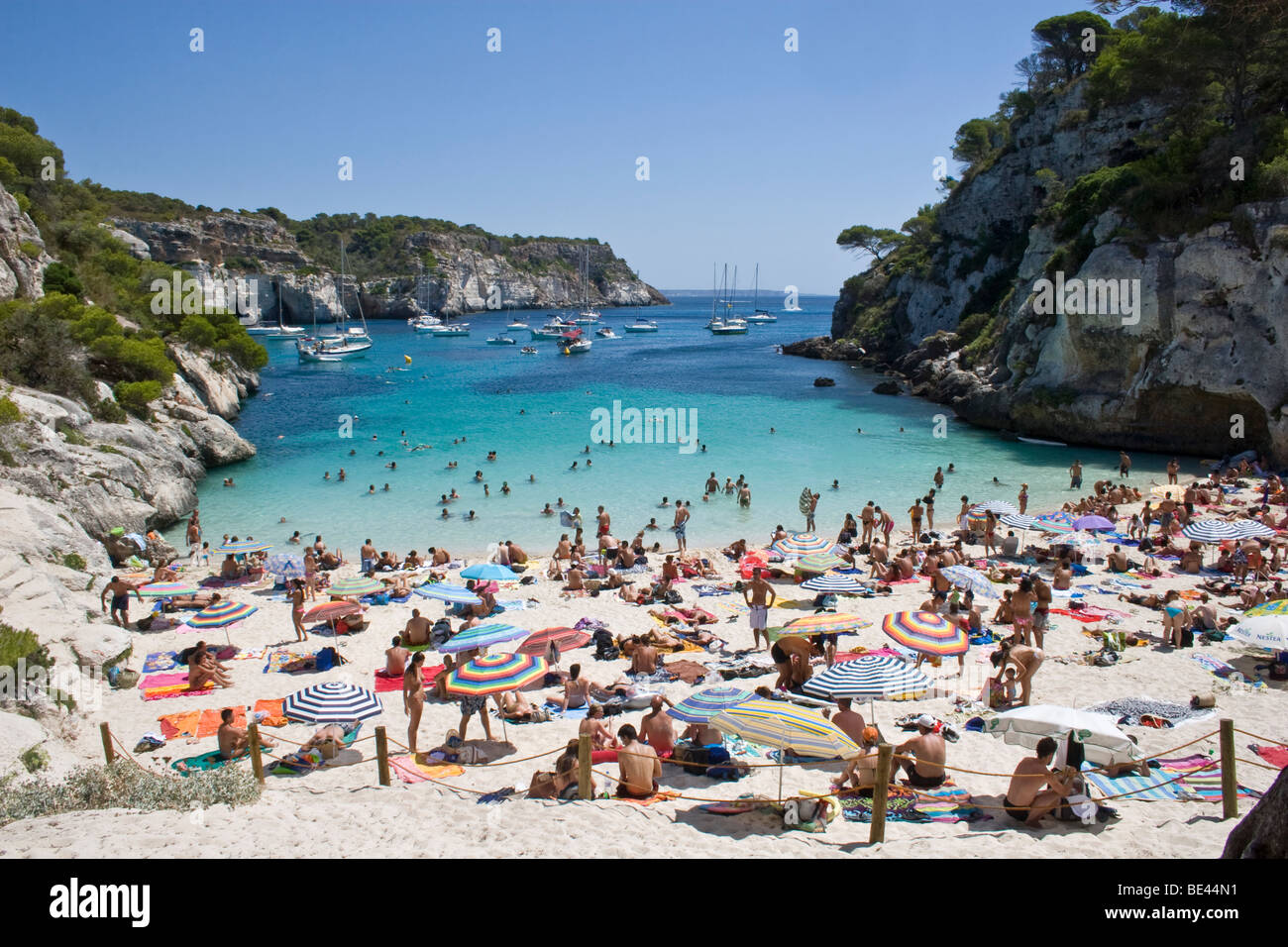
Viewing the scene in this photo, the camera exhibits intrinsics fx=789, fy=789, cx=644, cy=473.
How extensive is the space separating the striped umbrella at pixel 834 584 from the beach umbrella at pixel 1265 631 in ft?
18.2

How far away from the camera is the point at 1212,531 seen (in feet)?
54.4

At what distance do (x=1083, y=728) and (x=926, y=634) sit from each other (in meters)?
2.76

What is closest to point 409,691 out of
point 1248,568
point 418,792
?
point 418,792

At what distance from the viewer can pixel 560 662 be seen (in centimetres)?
1295

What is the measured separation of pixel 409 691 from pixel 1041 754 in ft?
23.6

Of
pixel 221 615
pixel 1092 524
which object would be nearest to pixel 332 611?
pixel 221 615

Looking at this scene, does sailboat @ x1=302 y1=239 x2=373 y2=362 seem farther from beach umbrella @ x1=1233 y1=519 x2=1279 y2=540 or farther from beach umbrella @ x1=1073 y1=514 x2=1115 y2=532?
beach umbrella @ x1=1233 y1=519 x2=1279 y2=540

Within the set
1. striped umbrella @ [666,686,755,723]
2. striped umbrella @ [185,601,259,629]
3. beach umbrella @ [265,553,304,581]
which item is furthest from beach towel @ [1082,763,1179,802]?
beach umbrella @ [265,553,304,581]

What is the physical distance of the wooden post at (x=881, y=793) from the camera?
6398mm

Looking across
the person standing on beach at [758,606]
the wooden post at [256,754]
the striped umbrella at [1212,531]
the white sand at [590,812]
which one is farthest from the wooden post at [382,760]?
the striped umbrella at [1212,531]

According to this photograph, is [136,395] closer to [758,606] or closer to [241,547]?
[241,547]

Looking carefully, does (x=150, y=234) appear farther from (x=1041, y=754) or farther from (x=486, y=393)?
(x=1041, y=754)

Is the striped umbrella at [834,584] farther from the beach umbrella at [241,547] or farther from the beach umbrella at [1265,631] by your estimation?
the beach umbrella at [241,547]

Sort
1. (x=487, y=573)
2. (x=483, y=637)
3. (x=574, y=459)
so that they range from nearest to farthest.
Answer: (x=483, y=637) → (x=487, y=573) → (x=574, y=459)
